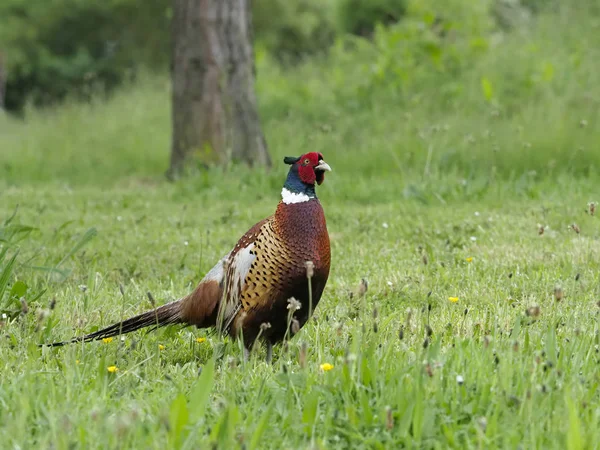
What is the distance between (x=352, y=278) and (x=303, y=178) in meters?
1.41

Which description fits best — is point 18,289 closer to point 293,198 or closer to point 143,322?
point 143,322

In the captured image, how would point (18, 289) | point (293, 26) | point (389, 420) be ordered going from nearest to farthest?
1. point (389, 420)
2. point (18, 289)
3. point (293, 26)

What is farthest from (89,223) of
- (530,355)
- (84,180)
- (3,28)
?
(3,28)

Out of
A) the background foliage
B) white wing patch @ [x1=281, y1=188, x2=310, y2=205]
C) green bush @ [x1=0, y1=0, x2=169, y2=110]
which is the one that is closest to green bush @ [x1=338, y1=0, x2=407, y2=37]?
the background foliage

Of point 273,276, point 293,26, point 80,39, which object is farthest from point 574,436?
point 80,39

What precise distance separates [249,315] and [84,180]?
23.7 ft

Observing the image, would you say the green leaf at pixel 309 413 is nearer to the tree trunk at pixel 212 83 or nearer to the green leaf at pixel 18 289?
the green leaf at pixel 18 289

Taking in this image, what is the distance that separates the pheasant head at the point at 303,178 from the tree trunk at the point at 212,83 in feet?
16.5

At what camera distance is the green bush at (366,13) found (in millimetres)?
15305

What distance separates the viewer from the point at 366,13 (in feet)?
51.4

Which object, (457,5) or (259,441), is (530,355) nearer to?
(259,441)

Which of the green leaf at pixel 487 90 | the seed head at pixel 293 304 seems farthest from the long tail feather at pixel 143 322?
the green leaf at pixel 487 90

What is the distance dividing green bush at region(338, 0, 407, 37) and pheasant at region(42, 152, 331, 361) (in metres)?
12.3

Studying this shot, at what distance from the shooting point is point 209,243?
5.80 meters
